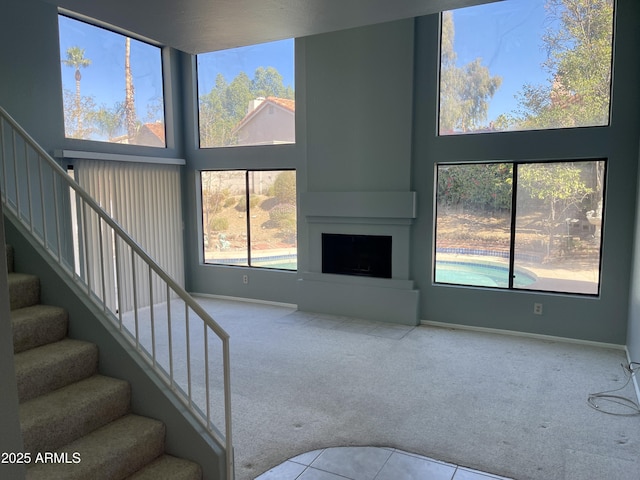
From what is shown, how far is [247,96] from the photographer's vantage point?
661 cm

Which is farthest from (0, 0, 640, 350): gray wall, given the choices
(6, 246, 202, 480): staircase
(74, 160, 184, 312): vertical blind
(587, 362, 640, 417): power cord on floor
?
(6, 246, 202, 480): staircase

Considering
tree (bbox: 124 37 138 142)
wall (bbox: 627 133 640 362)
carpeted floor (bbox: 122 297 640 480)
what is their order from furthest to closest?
tree (bbox: 124 37 138 142) → wall (bbox: 627 133 640 362) → carpeted floor (bbox: 122 297 640 480)

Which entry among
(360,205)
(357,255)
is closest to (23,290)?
(360,205)

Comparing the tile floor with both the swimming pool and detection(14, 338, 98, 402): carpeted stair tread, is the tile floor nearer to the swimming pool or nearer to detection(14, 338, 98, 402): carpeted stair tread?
detection(14, 338, 98, 402): carpeted stair tread

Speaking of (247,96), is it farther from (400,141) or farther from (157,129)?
(400,141)

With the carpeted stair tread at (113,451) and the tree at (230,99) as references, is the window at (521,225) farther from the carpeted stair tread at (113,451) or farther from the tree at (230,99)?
the carpeted stair tread at (113,451)

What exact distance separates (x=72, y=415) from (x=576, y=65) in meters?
5.27

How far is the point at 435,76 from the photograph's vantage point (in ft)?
17.5

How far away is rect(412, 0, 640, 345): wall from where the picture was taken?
450cm

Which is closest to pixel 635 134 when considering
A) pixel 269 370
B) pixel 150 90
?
pixel 269 370

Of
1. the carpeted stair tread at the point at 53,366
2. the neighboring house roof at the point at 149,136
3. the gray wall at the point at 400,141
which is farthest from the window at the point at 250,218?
the carpeted stair tread at the point at 53,366

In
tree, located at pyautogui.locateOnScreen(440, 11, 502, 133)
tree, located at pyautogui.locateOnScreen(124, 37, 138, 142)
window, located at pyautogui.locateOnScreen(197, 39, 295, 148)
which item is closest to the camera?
tree, located at pyautogui.locateOnScreen(440, 11, 502, 133)

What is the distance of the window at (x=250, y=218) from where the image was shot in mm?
6527

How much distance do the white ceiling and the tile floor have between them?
2576 mm
